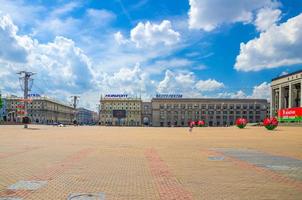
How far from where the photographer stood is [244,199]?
7938 millimetres

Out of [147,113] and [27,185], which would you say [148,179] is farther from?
[147,113]

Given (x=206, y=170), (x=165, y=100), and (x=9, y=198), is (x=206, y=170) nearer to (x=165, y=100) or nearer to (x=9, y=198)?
(x=9, y=198)

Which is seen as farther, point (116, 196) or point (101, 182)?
point (101, 182)

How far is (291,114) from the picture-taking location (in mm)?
102250

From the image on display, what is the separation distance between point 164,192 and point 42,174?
15.3 feet

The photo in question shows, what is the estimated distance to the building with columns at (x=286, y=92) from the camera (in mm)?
114650

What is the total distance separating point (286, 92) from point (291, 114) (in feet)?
95.5

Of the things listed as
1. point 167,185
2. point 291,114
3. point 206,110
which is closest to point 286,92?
point 291,114

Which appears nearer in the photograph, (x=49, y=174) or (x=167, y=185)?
(x=167, y=185)

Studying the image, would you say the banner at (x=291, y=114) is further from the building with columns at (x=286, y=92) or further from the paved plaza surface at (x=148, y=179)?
the paved plaza surface at (x=148, y=179)

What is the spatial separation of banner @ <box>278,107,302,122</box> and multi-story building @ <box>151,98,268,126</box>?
208 feet

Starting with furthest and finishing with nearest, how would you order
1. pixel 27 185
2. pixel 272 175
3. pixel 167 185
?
pixel 272 175, pixel 167 185, pixel 27 185

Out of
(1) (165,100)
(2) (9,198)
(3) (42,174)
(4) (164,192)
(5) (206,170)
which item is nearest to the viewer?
(2) (9,198)

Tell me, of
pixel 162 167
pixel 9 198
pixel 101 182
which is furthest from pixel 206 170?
pixel 9 198
